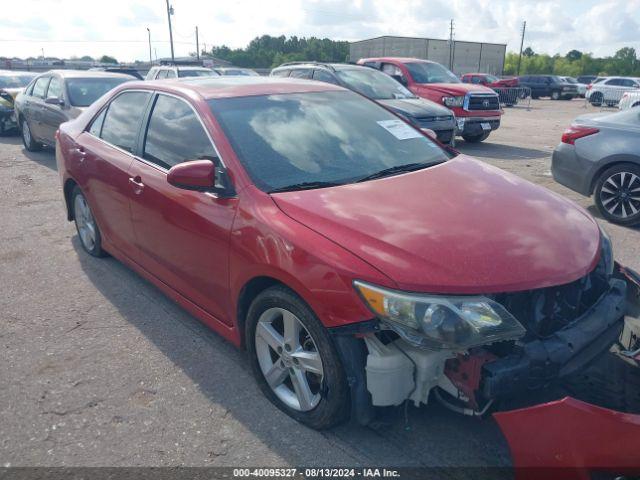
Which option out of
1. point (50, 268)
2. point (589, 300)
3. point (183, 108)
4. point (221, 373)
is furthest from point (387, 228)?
point (50, 268)

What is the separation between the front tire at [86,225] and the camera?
16.2 ft

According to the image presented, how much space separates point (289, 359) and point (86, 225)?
3.16 metres

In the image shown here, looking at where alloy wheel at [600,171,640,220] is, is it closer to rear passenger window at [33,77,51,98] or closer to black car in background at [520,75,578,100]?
rear passenger window at [33,77,51,98]

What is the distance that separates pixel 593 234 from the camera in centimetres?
286

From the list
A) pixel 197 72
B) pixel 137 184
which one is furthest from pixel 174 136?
pixel 197 72

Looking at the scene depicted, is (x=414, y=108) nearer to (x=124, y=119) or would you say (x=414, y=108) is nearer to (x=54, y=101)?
(x=54, y=101)

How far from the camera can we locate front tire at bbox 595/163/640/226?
6.05 meters

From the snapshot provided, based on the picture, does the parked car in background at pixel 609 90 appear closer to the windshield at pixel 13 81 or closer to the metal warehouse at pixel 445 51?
the windshield at pixel 13 81

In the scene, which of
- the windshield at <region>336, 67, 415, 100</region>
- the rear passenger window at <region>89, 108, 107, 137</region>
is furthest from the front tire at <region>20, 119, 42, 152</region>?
the rear passenger window at <region>89, 108, 107, 137</region>

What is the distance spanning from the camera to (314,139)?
3.40m

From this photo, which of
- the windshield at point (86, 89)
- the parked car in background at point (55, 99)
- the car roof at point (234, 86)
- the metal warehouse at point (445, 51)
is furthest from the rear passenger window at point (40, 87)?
the metal warehouse at point (445, 51)

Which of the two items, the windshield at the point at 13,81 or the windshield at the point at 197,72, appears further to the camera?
the windshield at the point at 13,81

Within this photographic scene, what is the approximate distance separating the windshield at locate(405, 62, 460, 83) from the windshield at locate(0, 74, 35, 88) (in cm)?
1063

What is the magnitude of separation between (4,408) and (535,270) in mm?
2852
